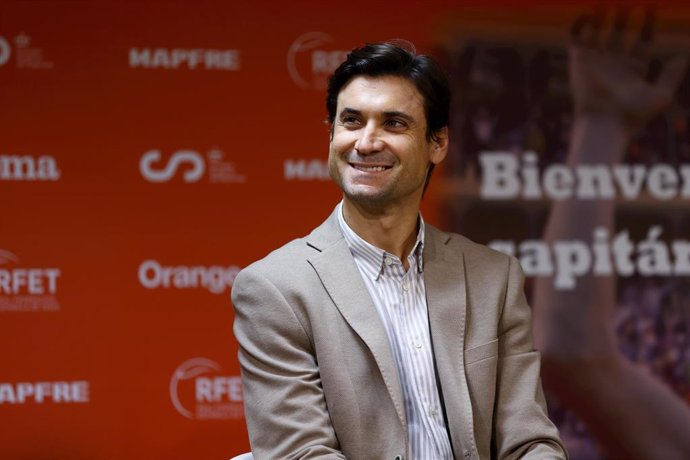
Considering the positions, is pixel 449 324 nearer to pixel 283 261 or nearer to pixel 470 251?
pixel 470 251

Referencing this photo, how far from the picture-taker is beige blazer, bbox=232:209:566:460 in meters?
2.28

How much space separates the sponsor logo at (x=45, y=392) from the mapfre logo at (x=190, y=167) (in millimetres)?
870

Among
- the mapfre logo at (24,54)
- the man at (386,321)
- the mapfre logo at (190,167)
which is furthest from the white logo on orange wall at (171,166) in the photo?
the man at (386,321)

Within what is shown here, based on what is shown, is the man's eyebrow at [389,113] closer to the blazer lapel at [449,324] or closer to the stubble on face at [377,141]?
the stubble on face at [377,141]

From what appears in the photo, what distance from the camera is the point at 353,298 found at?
93.3 inches

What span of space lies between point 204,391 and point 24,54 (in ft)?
4.95

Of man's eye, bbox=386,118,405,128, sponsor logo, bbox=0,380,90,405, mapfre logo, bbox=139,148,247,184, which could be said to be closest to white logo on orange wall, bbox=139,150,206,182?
mapfre logo, bbox=139,148,247,184

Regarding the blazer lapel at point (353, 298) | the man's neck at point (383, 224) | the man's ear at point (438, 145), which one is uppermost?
the man's ear at point (438, 145)

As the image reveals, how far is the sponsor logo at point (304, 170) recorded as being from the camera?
3.96 meters

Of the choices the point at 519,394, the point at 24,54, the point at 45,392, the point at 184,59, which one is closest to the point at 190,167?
the point at 184,59

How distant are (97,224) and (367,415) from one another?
190 cm

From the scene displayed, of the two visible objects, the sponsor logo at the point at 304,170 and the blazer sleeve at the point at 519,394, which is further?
the sponsor logo at the point at 304,170

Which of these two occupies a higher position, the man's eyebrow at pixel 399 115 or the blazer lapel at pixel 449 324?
the man's eyebrow at pixel 399 115

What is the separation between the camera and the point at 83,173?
3.80 m
